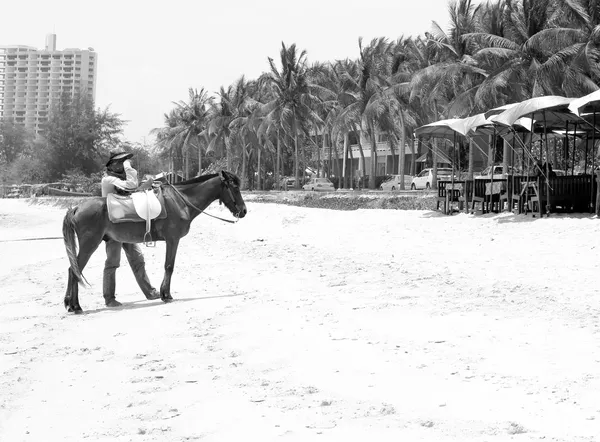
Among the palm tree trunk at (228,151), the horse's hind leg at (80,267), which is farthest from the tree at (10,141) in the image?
the horse's hind leg at (80,267)

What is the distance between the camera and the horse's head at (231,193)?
487 inches

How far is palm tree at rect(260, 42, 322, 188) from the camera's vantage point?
204 ft

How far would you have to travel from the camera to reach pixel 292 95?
62.6 metres

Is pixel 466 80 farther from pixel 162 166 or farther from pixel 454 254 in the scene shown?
pixel 162 166

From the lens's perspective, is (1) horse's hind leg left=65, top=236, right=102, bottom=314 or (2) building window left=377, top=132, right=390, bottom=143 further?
(2) building window left=377, top=132, right=390, bottom=143

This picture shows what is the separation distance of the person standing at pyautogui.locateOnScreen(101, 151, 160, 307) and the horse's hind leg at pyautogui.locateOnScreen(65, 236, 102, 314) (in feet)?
1.73

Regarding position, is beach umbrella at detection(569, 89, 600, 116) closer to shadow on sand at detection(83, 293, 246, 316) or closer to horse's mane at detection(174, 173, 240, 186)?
horse's mane at detection(174, 173, 240, 186)

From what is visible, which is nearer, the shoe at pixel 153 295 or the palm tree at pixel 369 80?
the shoe at pixel 153 295

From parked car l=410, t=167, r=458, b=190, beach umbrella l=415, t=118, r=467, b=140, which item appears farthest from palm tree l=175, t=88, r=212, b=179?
beach umbrella l=415, t=118, r=467, b=140

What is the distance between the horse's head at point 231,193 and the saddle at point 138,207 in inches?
38.5

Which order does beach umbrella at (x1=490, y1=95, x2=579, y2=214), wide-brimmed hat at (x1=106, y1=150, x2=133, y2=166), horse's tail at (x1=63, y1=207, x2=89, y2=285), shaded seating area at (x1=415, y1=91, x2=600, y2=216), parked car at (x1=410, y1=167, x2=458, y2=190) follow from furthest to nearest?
parked car at (x1=410, y1=167, x2=458, y2=190) < shaded seating area at (x1=415, y1=91, x2=600, y2=216) < beach umbrella at (x1=490, y1=95, x2=579, y2=214) < wide-brimmed hat at (x1=106, y1=150, x2=133, y2=166) < horse's tail at (x1=63, y1=207, x2=89, y2=285)

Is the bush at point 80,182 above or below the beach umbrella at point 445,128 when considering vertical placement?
below

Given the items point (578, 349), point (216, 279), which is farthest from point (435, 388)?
point (216, 279)

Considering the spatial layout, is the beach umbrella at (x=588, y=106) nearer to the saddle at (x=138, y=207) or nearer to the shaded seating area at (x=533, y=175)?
the shaded seating area at (x=533, y=175)
